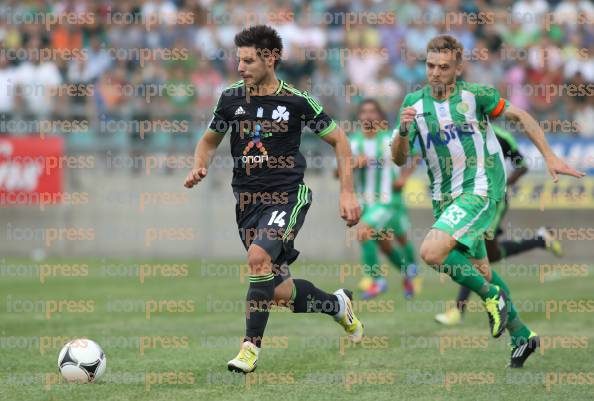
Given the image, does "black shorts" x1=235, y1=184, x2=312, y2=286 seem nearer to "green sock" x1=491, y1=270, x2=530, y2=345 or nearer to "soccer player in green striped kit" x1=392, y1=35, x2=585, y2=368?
"soccer player in green striped kit" x1=392, y1=35, x2=585, y2=368

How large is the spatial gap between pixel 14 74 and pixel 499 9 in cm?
896

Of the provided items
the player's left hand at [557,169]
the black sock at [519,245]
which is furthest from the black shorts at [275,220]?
the black sock at [519,245]

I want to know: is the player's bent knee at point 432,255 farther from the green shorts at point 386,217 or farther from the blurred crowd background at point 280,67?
the blurred crowd background at point 280,67

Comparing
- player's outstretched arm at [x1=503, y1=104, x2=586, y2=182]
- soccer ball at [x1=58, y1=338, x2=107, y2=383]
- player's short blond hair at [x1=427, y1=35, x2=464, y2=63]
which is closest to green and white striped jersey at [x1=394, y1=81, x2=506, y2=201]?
player's outstretched arm at [x1=503, y1=104, x2=586, y2=182]

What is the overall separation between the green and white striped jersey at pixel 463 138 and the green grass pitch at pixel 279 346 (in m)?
1.37

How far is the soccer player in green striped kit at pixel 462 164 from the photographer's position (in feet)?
25.7

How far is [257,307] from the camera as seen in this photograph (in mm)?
7352

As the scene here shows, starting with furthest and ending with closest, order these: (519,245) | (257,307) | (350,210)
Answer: (519,245) < (350,210) < (257,307)

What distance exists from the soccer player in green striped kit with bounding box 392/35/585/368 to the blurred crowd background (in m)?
9.21

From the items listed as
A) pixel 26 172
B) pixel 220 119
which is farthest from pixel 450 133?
pixel 26 172

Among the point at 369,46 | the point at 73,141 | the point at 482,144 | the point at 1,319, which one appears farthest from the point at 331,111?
the point at 482,144

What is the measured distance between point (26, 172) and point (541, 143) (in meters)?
12.0

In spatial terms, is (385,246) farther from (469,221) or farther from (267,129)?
(267,129)

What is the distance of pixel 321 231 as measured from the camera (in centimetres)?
1803
